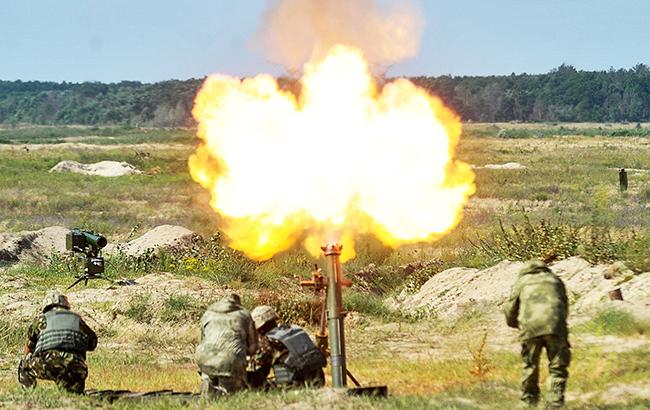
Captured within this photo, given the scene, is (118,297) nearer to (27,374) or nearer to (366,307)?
(366,307)

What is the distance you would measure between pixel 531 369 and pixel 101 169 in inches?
2419

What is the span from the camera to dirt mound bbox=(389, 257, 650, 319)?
1953 centimetres

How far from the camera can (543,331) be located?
40.1ft

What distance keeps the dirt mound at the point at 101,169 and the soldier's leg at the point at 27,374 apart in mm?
56125

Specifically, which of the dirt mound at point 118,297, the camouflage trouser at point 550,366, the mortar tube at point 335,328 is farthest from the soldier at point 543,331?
the dirt mound at point 118,297

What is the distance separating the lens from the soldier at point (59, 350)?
1362cm

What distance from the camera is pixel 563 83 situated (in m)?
182

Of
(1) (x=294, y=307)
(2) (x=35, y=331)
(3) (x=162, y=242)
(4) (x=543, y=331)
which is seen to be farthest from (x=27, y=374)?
(3) (x=162, y=242)

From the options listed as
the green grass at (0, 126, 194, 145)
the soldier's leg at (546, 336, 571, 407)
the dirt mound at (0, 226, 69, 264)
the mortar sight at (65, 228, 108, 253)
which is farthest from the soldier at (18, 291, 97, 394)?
the green grass at (0, 126, 194, 145)

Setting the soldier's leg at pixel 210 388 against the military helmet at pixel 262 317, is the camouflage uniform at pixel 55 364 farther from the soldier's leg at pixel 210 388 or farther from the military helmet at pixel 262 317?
the military helmet at pixel 262 317

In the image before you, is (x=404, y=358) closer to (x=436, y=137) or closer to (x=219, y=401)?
(x=436, y=137)

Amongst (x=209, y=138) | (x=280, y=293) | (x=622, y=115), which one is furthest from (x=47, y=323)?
(x=622, y=115)

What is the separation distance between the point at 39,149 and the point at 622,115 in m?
105

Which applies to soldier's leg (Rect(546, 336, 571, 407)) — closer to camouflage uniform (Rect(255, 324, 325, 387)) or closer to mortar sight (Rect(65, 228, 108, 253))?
camouflage uniform (Rect(255, 324, 325, 387))
